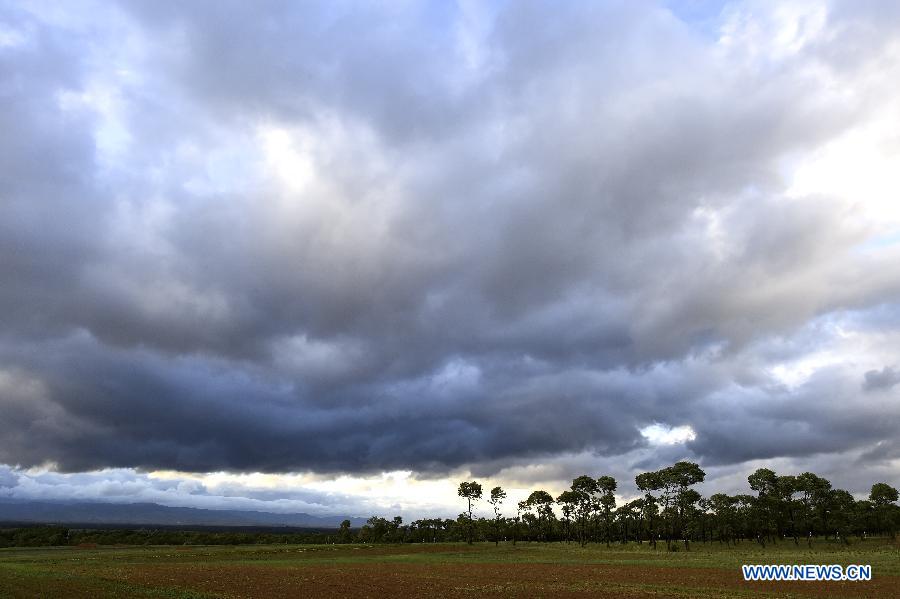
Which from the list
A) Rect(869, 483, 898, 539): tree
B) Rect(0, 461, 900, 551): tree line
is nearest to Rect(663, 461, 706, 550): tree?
Rect(0, 461, 900, 551): tree line

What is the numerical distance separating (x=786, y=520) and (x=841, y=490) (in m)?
19.4

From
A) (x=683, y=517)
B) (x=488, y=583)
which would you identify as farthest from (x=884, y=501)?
(x=488, y=583)

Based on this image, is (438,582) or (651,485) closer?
(438,582)

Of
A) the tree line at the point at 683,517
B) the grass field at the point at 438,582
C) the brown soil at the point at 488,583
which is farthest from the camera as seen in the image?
the tree line at the point at 683,517

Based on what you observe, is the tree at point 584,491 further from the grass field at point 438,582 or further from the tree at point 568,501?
the grass field at point 438,582

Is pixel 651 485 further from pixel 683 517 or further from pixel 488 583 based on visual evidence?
pixel 488 583

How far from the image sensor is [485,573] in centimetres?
7556

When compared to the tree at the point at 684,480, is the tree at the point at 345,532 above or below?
below

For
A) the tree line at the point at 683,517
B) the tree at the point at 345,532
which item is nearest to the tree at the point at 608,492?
the tree line at the point at 683,517

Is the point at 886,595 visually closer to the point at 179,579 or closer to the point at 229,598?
the point at 229,598

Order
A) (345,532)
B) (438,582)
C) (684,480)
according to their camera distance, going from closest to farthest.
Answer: (438,582) < (684,480) < (345,532)

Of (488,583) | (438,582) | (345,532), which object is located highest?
(488,583)

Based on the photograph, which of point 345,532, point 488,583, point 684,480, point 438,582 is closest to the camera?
point 488,583

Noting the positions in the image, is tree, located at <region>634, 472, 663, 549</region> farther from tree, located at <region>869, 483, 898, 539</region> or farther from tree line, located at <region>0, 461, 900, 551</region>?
tree, located at <region>869, 483, 898, 539</region>
